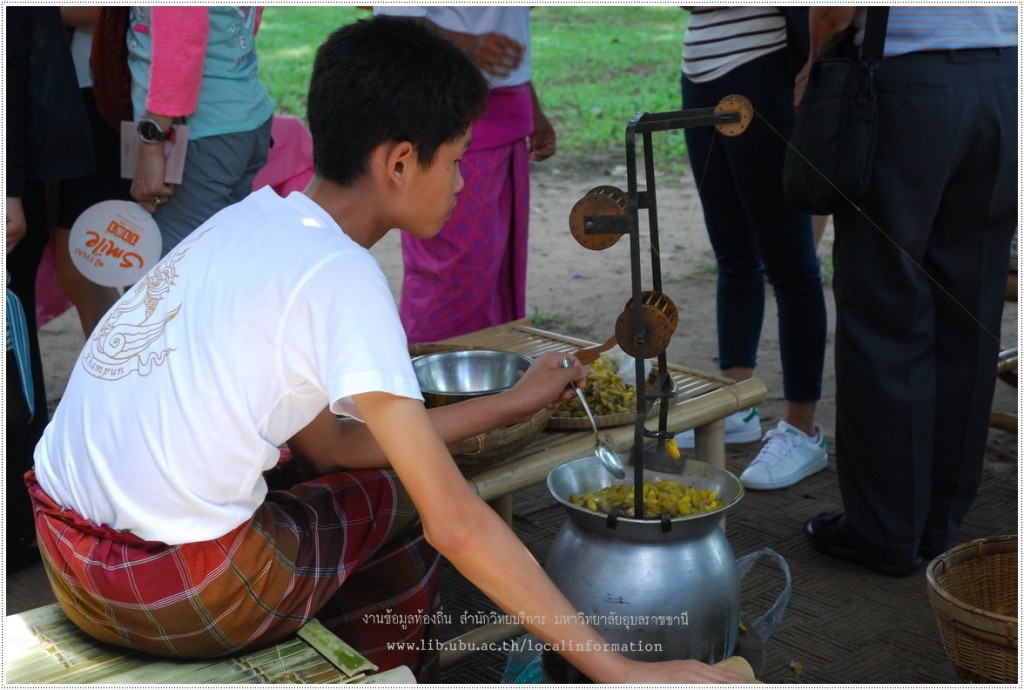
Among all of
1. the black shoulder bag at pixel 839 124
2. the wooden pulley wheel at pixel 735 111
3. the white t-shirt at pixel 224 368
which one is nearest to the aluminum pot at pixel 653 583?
the white t-shirt at pixel 224 368

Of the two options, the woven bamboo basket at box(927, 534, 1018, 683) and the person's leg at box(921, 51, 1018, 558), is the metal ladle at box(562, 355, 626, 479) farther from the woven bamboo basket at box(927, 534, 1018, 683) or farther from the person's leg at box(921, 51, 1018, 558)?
the person's leg at box(921, 51, 1018, 558)

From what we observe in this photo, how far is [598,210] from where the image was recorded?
1.78m

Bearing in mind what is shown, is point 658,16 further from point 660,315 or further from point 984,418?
point 660,315

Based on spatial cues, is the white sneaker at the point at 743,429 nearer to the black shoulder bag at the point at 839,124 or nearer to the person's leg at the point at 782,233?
the person's leg at the point at 782,233

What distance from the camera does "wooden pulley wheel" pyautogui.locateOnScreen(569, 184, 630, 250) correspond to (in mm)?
1770

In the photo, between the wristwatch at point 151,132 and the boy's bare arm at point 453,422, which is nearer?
the boy's bare arm at point 453,422

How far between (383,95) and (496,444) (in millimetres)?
686

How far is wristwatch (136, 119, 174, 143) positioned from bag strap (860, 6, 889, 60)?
6.20ft

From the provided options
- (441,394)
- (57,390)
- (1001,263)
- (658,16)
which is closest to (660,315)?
(441,394)

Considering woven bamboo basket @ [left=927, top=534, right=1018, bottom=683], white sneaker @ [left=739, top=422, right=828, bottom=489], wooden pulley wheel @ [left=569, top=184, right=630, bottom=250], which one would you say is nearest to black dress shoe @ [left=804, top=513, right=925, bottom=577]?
white sneaker @ [left=739, top=422, right=828, bottom=489]

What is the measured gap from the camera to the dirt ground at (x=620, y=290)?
14.1 ft

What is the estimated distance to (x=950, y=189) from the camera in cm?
258

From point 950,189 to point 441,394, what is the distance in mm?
Result: 1305

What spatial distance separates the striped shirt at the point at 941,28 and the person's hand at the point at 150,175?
1969mm
